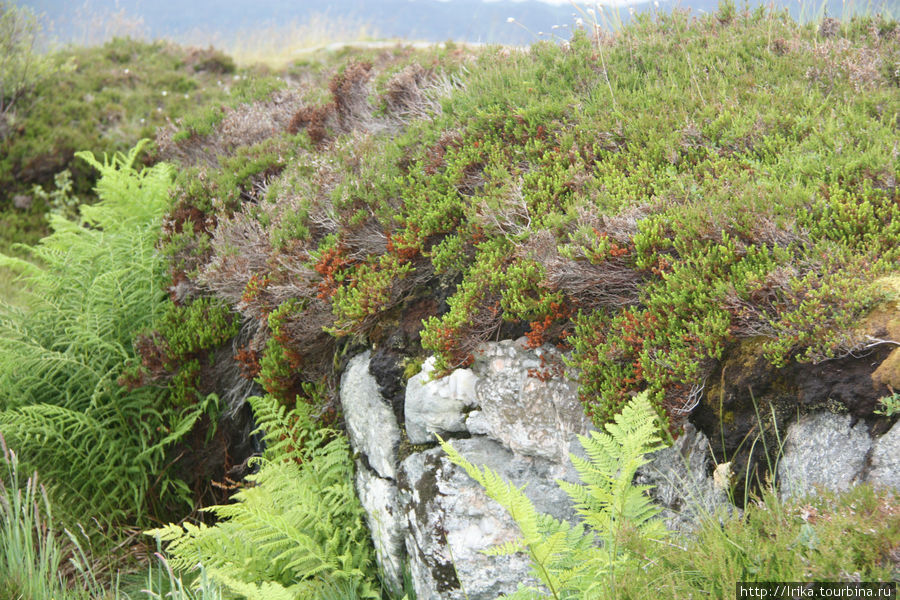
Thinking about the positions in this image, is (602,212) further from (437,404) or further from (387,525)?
(387,525)

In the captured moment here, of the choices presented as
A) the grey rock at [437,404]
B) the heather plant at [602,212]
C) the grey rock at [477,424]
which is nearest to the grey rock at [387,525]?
the grey rock at [437,404]

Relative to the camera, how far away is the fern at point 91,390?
15.8 ft

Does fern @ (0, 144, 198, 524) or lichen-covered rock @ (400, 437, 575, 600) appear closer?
lichen-covered rock @ (400, 437, 575, 600)

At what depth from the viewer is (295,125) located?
775 cm

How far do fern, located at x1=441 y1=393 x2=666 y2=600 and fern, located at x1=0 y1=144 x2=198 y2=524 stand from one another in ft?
10.9

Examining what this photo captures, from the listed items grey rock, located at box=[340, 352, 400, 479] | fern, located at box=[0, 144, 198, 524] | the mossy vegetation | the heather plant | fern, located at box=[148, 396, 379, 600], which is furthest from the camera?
fern, located at box=[0, 144, 198, 524]

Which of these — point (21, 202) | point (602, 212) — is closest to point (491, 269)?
point (602, 212)

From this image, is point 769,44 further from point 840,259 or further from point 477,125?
point 840,259

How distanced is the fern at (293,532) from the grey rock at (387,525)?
10 cm

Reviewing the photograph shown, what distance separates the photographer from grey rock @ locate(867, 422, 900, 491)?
2.48 meters

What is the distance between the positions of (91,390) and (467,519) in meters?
3.50

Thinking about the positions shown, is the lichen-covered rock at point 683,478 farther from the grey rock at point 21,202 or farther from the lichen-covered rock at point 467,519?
the grey rock at point 21,202

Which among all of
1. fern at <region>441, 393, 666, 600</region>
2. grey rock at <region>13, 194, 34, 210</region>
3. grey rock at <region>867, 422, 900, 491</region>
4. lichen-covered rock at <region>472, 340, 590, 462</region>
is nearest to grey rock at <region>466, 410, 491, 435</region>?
lichen-covered rock at <region>472, 340, 590, 462</region>

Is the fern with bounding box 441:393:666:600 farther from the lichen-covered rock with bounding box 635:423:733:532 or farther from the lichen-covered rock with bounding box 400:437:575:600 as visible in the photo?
the lichen-covered rock with bounding box 400:437:575:600
